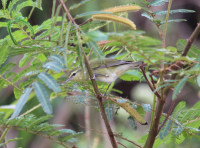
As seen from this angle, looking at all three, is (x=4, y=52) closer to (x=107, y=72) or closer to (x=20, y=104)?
(x=20, y=104)

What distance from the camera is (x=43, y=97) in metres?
0.78

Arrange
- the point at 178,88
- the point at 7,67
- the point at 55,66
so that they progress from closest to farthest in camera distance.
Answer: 1. the point at 178,88
2. the point at 55,66
3. the point at 7,67

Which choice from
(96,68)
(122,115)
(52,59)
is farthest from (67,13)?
(122,115)

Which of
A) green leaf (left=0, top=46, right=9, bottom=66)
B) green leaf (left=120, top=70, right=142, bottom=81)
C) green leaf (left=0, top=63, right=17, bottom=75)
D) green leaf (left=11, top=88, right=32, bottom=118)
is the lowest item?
green leaf (left=120, top=70, right=142, bottom=81)

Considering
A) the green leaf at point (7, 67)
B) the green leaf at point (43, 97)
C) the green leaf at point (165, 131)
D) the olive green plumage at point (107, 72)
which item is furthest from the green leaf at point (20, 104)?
the olive green plumage at point (107, 72)

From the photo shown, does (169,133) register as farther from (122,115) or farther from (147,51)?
(122,115)

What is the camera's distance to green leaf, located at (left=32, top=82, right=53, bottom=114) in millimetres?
746

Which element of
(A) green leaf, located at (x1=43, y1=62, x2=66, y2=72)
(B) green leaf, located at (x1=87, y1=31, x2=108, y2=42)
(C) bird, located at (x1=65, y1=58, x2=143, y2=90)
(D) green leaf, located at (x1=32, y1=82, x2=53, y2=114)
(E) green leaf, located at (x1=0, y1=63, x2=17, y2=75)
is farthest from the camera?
(C) bird, located at (x1=65, y1=58, x2=143, y2=90)

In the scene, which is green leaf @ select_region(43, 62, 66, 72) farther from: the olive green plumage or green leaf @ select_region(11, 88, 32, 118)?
the olive green plumage

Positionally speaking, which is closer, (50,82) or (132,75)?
(50,82)

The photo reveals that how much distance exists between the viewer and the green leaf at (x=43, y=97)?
746mm

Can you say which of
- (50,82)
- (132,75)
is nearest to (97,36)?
(50,82)

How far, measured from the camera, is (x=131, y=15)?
561 cm

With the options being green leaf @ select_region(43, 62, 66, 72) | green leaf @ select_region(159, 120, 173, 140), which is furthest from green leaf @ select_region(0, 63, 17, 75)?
green leaf @ select_region(159, 120, 173, 140)
